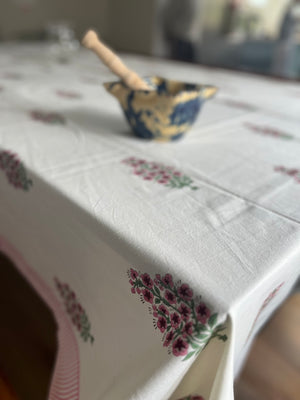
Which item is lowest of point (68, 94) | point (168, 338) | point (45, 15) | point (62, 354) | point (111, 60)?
point (62, 354)

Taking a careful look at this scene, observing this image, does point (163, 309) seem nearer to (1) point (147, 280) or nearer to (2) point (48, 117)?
(1) point (147, 280)

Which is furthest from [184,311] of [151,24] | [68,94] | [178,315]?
[151,24]

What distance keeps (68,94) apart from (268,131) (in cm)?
57

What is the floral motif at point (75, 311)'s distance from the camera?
452mm

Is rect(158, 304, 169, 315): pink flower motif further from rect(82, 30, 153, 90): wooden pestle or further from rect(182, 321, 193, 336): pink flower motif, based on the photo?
rect(82, 30, 153, 90): wooden pestle

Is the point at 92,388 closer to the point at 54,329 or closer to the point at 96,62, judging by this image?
the point at 54,329

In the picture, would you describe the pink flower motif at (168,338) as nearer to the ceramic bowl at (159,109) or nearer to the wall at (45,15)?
the ceramic bowl at (159,109)

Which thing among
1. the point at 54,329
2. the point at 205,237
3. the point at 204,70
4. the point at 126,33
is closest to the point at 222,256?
the point at 205,237

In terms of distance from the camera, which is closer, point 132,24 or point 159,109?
point 159,109

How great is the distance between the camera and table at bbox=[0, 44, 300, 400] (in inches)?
11.3

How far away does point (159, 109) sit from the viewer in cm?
56

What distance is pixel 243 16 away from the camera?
3.71 meters

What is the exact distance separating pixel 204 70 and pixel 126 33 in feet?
6.18

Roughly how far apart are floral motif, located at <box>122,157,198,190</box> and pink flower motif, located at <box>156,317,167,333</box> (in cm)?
20
